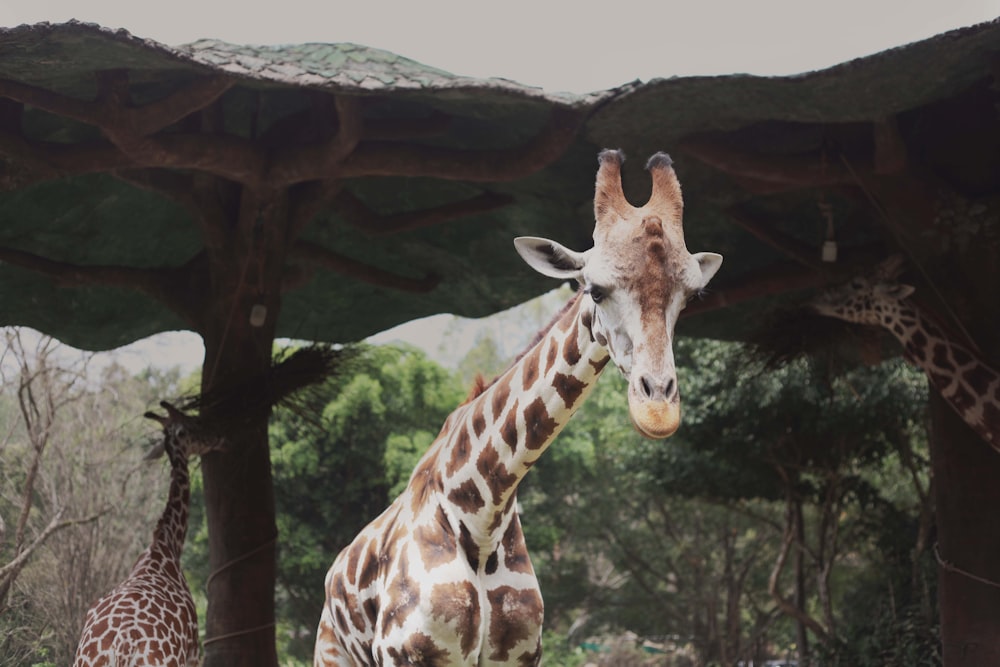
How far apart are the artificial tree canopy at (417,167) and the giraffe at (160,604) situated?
1266 millimetres

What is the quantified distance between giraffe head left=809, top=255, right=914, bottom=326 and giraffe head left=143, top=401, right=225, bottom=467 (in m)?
3.54

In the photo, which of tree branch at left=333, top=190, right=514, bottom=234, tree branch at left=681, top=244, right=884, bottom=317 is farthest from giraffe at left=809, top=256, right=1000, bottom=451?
tree branch at left=333, top=190, right=514, bottom=234

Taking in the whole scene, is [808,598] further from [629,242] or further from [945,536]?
[629,242]

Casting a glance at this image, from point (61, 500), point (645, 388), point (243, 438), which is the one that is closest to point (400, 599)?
point (645, 388)

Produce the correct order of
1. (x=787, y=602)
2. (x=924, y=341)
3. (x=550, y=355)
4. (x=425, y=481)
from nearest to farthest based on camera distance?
(x=550, y=355) → (x=425, y=481) → (x=924, y=341) → (x=787, y=602)

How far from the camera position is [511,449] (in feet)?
13.3

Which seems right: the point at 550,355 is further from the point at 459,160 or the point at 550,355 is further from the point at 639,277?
the point at 459,160

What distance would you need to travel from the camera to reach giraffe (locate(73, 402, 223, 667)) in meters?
5.23

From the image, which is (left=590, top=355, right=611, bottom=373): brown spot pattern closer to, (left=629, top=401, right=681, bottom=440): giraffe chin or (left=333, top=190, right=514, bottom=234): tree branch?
(left=629, top=401, right=681, bottom=440): giraffe chin

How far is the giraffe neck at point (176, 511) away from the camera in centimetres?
617

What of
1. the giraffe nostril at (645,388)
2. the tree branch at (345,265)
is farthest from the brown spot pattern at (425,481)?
the tree branch at (345,265)

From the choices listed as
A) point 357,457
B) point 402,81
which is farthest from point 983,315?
point 357,457

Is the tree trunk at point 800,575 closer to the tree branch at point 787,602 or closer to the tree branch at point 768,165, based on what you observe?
the tree branch at point 787,602

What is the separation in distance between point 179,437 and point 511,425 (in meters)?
2.91
